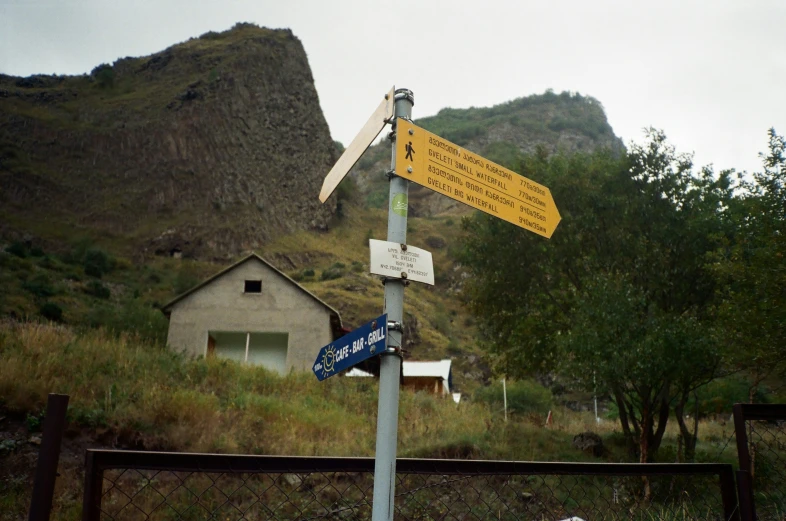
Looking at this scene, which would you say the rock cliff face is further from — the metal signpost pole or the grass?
the metal signpost pole

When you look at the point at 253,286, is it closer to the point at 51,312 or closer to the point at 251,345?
the point at 251,345

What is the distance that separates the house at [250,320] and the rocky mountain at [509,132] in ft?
267

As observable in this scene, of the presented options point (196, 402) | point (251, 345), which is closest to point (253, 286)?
point (251, 345)

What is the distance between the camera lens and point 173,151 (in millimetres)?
65562

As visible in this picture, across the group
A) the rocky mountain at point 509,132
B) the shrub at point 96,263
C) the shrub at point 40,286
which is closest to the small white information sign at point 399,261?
the shrub at point 40,286

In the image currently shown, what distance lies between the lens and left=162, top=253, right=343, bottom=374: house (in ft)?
78.5

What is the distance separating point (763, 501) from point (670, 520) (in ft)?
18.1

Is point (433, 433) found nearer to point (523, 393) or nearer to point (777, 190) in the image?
point (777, 190)

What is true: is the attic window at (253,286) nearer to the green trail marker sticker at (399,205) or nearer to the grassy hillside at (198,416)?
the grassy hillside at (198,416)

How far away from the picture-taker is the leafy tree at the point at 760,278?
12055 millimetres

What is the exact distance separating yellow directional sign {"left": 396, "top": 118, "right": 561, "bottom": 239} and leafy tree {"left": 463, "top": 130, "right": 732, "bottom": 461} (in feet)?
37.5

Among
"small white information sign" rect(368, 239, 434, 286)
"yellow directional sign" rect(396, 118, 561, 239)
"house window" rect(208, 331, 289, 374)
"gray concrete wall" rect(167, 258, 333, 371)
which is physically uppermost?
"gray concrete wall" rect(167, 258, 333, 371)

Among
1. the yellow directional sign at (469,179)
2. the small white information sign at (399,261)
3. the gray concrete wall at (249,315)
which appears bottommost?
the small white information sign at (399,261)

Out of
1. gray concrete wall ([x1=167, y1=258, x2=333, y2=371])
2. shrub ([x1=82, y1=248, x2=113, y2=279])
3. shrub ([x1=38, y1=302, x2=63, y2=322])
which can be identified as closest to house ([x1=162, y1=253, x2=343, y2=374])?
gray concrete wall ([x1=167, y1=258, x2=333, y2=371])
